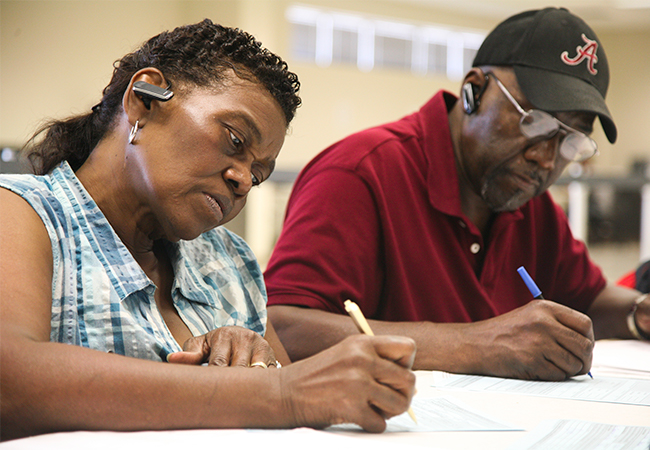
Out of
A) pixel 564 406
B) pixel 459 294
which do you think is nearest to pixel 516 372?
pixel 564 406

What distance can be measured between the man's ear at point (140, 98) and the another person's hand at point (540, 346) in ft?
2.69

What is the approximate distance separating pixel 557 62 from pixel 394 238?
640 mm

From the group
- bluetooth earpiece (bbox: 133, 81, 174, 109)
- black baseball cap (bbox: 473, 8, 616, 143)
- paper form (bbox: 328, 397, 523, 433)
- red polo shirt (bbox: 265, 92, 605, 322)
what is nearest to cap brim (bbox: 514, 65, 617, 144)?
black baseball cap (bbox: 473, 8, 616, 143)

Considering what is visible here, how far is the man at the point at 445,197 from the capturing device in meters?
1.53

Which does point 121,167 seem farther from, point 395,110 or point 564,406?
point 395,110

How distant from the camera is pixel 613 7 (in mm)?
9555

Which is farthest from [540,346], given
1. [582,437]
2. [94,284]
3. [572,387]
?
[94,284]

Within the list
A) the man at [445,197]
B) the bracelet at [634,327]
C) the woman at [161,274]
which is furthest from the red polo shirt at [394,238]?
the bracelet at [634,327]

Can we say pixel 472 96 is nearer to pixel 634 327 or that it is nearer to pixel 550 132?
pixel 550 132

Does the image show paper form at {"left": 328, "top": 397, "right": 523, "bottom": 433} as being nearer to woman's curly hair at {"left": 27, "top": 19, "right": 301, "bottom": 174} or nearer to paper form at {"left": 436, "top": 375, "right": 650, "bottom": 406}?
paper form at {"left": 436, "top": 375, "right": 650, "bottom": 406}

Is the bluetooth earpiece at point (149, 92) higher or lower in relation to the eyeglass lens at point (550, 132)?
higher

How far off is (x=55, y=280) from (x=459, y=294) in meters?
1.12

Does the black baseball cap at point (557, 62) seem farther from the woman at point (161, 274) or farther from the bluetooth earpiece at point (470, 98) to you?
the woman at point (161, 274)

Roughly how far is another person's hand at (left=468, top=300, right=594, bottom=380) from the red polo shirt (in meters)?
0.35
